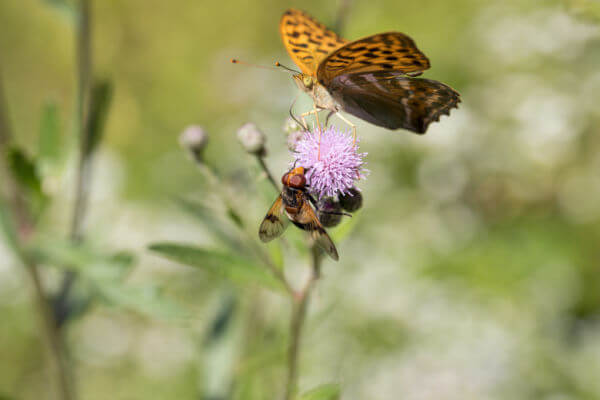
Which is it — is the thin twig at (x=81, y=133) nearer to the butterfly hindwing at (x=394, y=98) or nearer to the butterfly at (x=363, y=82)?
the butterfly at (x=363, y=82)

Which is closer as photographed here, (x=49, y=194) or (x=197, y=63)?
(x=49, y=194)

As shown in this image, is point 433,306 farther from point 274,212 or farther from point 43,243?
point 43,243

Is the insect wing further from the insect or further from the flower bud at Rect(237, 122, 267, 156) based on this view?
the flower bud at Rect(237, 122, 267, 156)

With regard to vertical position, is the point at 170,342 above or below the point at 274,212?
below

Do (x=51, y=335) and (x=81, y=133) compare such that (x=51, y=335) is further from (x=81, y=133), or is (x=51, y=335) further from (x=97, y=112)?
(x=97, y=112)

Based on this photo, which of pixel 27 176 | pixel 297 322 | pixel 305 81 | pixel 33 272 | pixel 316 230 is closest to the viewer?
pixel 316 230

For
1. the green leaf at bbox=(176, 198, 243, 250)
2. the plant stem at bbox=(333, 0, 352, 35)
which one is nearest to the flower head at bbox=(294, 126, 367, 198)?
the green leaf at bbox=(176, 198, 243, 250)

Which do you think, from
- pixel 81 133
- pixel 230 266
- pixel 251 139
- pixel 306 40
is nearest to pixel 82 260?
pixel 81 133

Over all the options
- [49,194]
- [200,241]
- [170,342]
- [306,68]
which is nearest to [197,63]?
[200,241]
